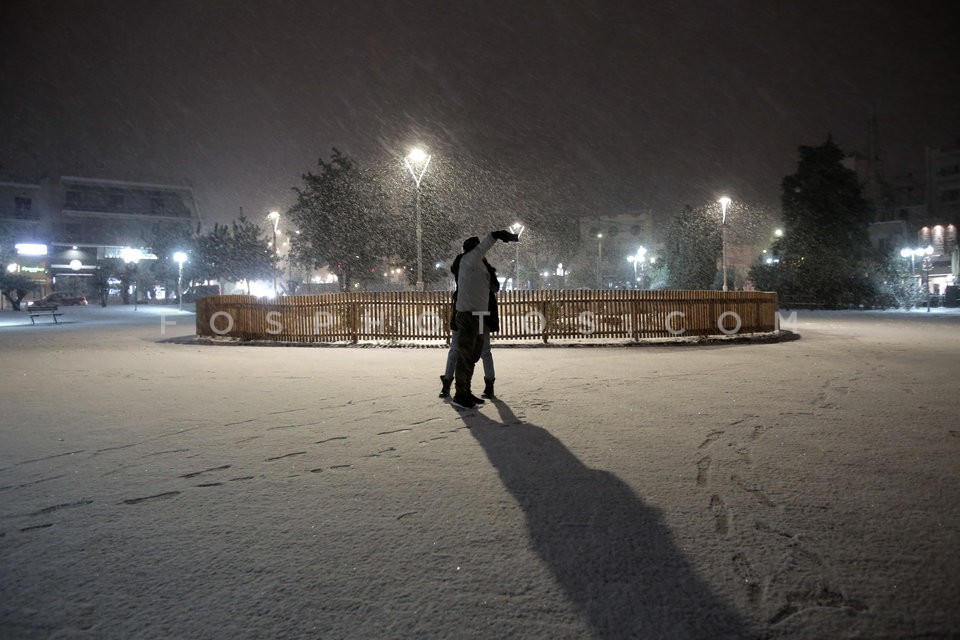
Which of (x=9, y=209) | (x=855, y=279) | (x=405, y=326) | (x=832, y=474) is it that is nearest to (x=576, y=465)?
(x=832, y=474)

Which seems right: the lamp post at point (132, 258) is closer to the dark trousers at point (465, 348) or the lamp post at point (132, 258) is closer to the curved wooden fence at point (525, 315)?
the curved wooden fence at point (525, 315)

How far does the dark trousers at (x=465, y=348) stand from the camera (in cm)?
715

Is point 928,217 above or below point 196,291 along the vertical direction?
above

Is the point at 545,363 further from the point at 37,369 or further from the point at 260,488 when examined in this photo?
the point at 37,369

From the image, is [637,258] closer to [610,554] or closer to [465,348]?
[465,348]

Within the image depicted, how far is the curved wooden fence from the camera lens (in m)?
16.5

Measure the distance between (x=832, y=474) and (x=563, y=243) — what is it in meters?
69.1

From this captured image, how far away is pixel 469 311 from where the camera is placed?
7.22 metres

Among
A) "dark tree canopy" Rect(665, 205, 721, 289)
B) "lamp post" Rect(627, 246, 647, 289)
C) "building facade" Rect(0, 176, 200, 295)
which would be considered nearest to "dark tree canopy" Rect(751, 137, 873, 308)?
"dark tree canopy" Rect(665, 205, 721, 289)

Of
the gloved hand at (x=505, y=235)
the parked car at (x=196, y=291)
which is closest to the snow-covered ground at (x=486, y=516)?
the gloved hand at (x=505, y=235)

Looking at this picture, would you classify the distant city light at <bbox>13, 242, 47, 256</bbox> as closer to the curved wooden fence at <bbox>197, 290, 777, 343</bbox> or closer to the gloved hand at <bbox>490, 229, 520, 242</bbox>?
the curved wooden fence at <bbox>197, 290, 777, 343</bbox>

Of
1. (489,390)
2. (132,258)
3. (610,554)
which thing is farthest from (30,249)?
(610,554)

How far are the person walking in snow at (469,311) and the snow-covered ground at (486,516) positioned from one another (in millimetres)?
372

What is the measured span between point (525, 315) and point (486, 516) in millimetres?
13323
